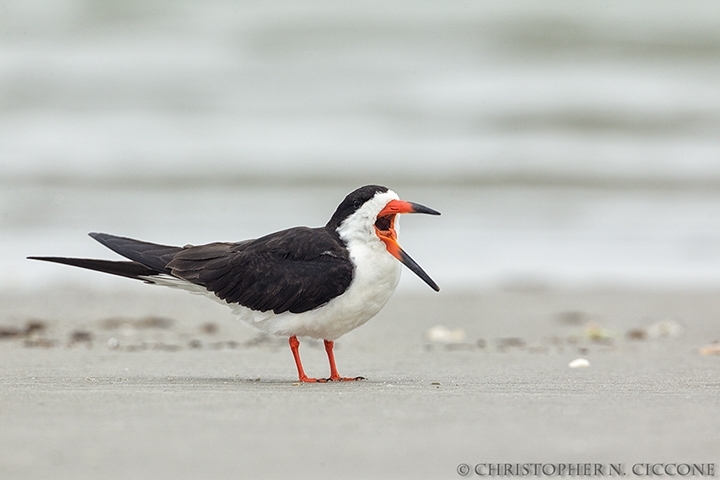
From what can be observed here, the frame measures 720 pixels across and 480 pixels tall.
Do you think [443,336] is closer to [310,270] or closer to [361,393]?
[310,270]

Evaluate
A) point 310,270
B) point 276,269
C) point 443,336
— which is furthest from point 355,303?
point 443,336

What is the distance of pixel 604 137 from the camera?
51.9 feet

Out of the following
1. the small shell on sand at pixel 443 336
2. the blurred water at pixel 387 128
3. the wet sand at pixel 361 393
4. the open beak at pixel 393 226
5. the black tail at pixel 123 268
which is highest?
the blurred water at pixel 387 128

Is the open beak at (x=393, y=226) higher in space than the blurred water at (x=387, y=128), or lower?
lower

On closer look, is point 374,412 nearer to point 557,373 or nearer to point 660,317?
point 557,373

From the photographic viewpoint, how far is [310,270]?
4.68 metres

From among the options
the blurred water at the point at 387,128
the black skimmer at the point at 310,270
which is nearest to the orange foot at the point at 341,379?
the black skimmer at the point at 310,270

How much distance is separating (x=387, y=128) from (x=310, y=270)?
1157 cm

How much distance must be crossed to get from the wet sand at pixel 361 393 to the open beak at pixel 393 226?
1.81 feet

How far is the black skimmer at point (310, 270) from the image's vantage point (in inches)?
183

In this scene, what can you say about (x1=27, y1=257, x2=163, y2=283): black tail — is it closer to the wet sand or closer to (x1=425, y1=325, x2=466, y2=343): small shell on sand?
the wet sand

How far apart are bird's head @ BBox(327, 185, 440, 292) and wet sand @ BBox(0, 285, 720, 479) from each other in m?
0.61

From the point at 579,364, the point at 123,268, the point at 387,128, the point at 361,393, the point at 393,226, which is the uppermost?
the point at 387,128

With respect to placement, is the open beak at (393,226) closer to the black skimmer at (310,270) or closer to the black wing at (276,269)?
the black skimmer at (310,270)
